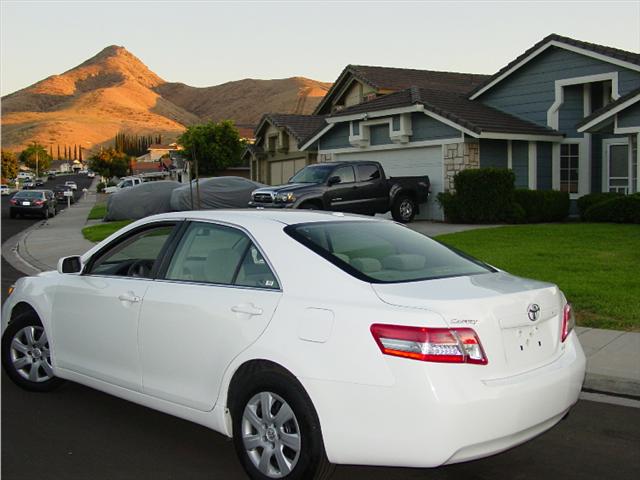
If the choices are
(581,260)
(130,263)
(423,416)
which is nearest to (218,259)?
(130,263)

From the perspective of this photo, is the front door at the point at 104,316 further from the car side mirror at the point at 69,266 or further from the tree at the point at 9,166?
the tree at the point at 9,166

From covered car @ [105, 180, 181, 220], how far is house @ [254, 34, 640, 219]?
434 inches

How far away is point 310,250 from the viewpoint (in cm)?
450

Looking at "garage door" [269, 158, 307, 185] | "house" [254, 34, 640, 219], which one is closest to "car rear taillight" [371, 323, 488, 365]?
"house" [254, 34, 640, 219]

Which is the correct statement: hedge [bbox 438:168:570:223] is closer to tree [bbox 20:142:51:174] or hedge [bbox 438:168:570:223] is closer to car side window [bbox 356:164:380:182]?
car side window [bbox 356:164:380:182]

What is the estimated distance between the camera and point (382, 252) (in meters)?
4.93

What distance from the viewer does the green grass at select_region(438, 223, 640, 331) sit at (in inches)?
368

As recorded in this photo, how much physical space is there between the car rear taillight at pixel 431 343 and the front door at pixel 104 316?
6.56ft

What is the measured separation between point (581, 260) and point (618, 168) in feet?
37.1

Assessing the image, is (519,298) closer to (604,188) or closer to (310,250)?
(310,250)

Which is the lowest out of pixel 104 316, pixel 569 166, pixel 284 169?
pixel 104 316

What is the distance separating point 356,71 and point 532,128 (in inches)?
567

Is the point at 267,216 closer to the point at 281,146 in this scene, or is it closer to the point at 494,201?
the point at 494,201

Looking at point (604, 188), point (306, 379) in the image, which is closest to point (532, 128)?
point (604, 188)
